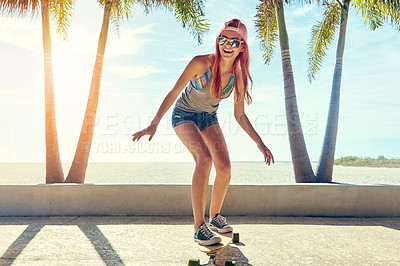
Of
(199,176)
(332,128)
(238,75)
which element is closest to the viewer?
(199,176)

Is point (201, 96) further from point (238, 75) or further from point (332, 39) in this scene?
point (332, 39)

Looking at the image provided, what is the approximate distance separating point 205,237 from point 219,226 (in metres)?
0.61

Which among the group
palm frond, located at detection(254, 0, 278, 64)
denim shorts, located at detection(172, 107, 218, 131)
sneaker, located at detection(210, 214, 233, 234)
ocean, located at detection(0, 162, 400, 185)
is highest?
palm frond, located at detection(254, 0, 278, 64)

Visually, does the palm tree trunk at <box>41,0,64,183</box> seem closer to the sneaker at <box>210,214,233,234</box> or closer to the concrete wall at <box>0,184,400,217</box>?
the concrete wall at <box>0,184,400,217</box>

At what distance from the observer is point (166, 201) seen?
578cm

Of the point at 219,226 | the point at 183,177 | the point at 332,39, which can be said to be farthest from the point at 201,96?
the point at 183,177

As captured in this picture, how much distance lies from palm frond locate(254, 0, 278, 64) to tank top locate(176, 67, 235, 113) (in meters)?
6.82

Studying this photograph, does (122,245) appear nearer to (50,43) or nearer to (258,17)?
(50,43)

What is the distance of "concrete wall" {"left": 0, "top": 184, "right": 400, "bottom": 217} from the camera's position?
578cm

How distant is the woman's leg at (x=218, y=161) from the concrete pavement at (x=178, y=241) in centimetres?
58

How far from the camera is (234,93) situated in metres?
3.93


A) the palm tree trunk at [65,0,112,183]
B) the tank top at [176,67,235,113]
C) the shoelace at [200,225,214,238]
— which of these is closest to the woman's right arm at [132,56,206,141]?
the tank top at [176,67,235,113]

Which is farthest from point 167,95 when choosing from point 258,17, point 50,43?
point 258,17

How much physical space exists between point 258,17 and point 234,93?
7414 mm
